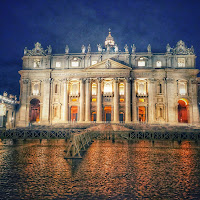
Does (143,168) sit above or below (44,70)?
below

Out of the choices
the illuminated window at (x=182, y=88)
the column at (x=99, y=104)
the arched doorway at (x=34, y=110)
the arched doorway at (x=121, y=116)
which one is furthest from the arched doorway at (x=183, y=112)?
the arched doorway at (x=34, y=110)

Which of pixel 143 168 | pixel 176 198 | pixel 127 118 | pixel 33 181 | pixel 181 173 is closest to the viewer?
pixel 176 198

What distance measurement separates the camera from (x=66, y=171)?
35.3ft

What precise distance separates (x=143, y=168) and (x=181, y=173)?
205cm

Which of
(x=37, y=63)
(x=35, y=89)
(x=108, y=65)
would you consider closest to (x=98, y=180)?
(x=108, y=65)

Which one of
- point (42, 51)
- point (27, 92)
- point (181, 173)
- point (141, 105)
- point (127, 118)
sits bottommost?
point (181, 173)

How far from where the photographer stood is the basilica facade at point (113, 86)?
57594 mm

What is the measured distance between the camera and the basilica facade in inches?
2267

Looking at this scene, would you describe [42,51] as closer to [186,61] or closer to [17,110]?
[17,110]

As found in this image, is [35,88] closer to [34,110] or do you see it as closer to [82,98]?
[34,110]

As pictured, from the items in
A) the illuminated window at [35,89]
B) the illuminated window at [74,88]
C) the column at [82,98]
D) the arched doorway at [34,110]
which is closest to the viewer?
the column at [82,98]

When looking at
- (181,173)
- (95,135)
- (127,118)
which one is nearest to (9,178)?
(181,173)

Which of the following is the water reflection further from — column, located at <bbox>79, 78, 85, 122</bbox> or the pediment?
the pediment

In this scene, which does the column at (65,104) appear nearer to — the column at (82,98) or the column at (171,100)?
the column at (82,98)
